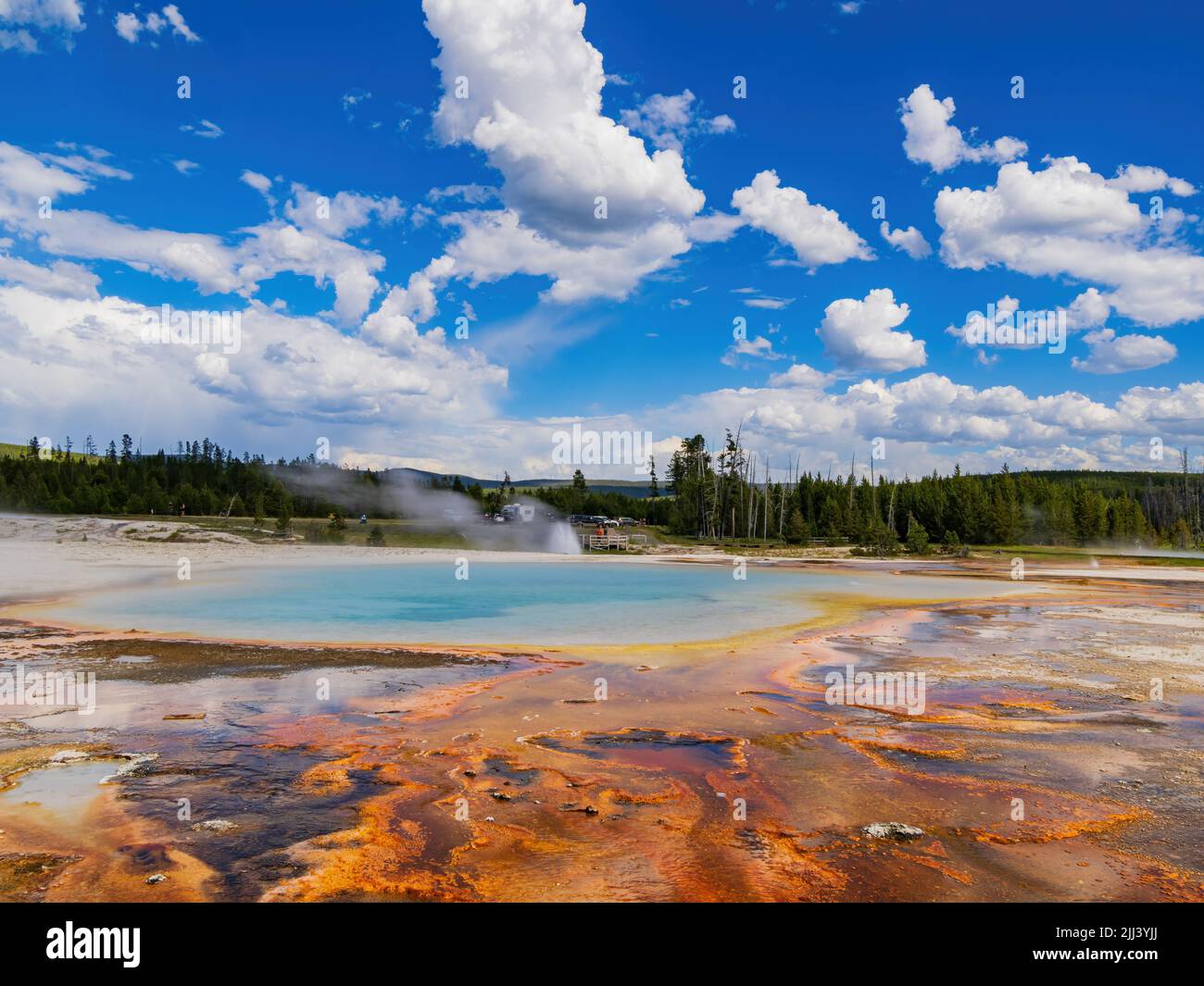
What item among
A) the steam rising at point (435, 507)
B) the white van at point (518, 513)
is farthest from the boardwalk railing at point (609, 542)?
the white van at point (518, 513)

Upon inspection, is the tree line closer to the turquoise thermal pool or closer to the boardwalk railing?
the boardwalk railing

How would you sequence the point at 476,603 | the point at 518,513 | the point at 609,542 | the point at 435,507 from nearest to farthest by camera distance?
the point at 476,603 < the point at 609,542 < the point at 518,513 < the point at 435,507

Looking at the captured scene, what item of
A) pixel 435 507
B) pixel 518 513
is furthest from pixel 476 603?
pixel 435 507

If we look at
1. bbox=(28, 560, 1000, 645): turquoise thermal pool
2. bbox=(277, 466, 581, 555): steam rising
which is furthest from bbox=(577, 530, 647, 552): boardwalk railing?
bbox=(28, 560, 1000, 645): turquoise thermal pool

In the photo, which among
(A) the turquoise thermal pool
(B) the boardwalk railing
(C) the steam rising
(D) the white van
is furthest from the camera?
(D) the white van

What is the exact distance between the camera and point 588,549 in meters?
63.3

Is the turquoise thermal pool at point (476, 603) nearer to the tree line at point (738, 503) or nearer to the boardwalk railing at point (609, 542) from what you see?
the boardwalk railing at point (609, 542)

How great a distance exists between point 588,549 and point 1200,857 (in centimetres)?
5794

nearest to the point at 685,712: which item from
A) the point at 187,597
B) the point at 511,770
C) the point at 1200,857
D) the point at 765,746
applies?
the point at 765,746

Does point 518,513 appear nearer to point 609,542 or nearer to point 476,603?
point 609,542

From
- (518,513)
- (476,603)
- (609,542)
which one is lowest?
(476,603)

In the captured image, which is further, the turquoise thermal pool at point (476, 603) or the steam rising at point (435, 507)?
the steam rising at point (435, 507)
